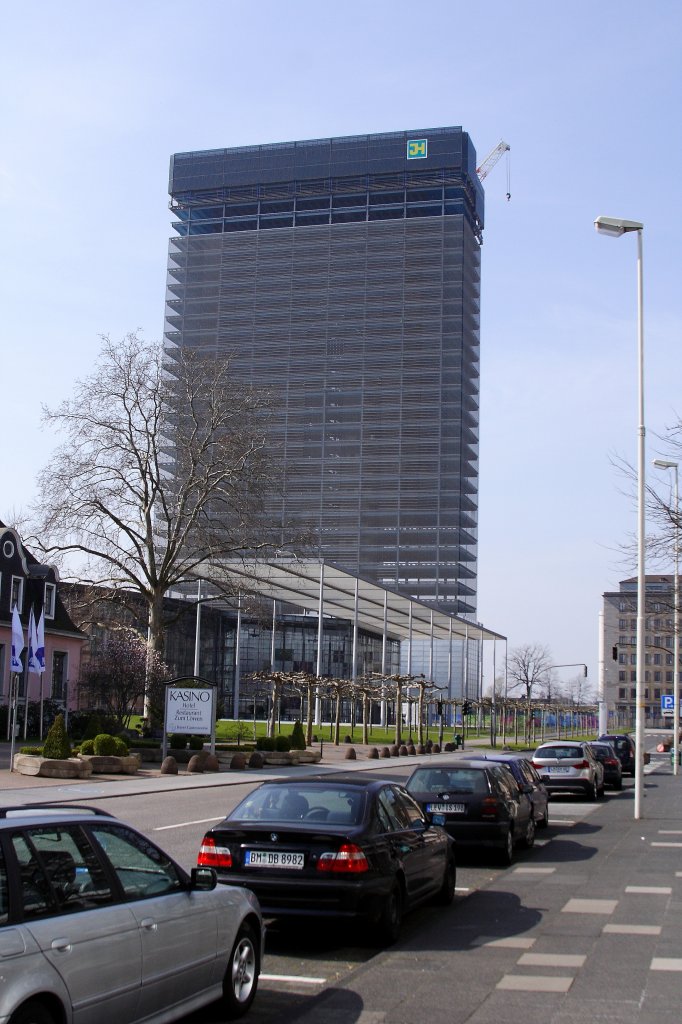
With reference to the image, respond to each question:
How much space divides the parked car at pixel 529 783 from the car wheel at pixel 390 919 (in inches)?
311

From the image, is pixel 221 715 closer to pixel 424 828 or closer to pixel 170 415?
pixel 170 415

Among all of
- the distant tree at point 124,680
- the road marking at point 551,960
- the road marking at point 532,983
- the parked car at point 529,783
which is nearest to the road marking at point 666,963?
the road marking at point 551,960

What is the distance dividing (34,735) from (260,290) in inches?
4739

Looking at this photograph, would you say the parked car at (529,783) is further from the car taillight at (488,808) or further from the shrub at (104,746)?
the shrub at (104,746)

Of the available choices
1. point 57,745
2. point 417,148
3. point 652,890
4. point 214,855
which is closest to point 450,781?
point 652,890

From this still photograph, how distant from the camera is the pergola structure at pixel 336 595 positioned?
5617cm

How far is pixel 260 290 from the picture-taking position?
161m

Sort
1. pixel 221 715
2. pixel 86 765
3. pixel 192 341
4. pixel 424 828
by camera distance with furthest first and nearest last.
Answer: pixel 192 341, pixel 221 715, pixel 86 765, pixel 424 828

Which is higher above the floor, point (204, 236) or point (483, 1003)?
point (204, 236)

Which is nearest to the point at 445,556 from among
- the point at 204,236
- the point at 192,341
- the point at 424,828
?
the point at 192,341

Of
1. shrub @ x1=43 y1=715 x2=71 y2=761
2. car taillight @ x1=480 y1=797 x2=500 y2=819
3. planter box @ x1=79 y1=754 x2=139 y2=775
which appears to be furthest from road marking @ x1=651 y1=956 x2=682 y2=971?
planter box @ x1=79 y1=754 x2=139 y2=775

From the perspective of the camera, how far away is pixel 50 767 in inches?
1165

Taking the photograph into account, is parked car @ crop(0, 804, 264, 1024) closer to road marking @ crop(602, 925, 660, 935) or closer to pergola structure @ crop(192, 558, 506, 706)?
road marking @ crop(602, 925, 660, 935)

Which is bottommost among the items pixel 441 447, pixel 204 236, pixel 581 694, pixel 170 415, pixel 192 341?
pixel 581 694
